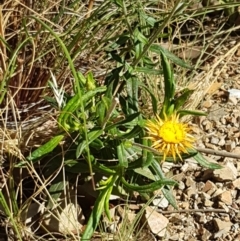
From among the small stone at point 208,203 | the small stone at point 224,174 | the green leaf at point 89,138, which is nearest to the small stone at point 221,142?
the small stone at point 224,174

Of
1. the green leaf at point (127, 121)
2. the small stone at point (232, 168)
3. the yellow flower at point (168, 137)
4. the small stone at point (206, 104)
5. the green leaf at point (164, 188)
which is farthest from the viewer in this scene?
the small stone at point (206, 104)

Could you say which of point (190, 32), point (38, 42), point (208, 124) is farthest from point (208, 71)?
point (38, 42)

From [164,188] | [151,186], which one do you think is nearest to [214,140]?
[164,188]

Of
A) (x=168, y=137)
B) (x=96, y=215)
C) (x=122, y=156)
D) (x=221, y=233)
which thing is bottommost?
(x=221, y=233)

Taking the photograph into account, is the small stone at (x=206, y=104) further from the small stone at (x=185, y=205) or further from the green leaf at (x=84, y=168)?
the green leaf at (x=84, y=168)

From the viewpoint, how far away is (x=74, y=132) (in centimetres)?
165

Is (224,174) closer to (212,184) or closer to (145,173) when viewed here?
(212,184)

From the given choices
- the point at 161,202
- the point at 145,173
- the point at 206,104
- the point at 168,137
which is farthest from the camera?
the point at 206,104

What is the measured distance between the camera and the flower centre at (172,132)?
4.69 ft

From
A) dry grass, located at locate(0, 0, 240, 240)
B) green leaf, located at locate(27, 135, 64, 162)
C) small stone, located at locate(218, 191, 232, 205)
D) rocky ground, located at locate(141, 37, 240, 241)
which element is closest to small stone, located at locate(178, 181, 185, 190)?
rocky ground, located at locate(141, 37, 240, 241)

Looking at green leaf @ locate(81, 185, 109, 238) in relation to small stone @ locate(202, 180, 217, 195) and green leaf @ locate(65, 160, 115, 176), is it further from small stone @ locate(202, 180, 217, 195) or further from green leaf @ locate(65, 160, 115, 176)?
small stone @ locate(202, 180, 217, 195)

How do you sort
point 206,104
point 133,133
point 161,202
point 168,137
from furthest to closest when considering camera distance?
point 206,104 → point 161,202 → point 133,133 → point 168,137

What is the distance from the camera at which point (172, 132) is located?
1.45m

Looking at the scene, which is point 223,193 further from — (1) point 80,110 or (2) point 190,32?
(2) point 190,32
